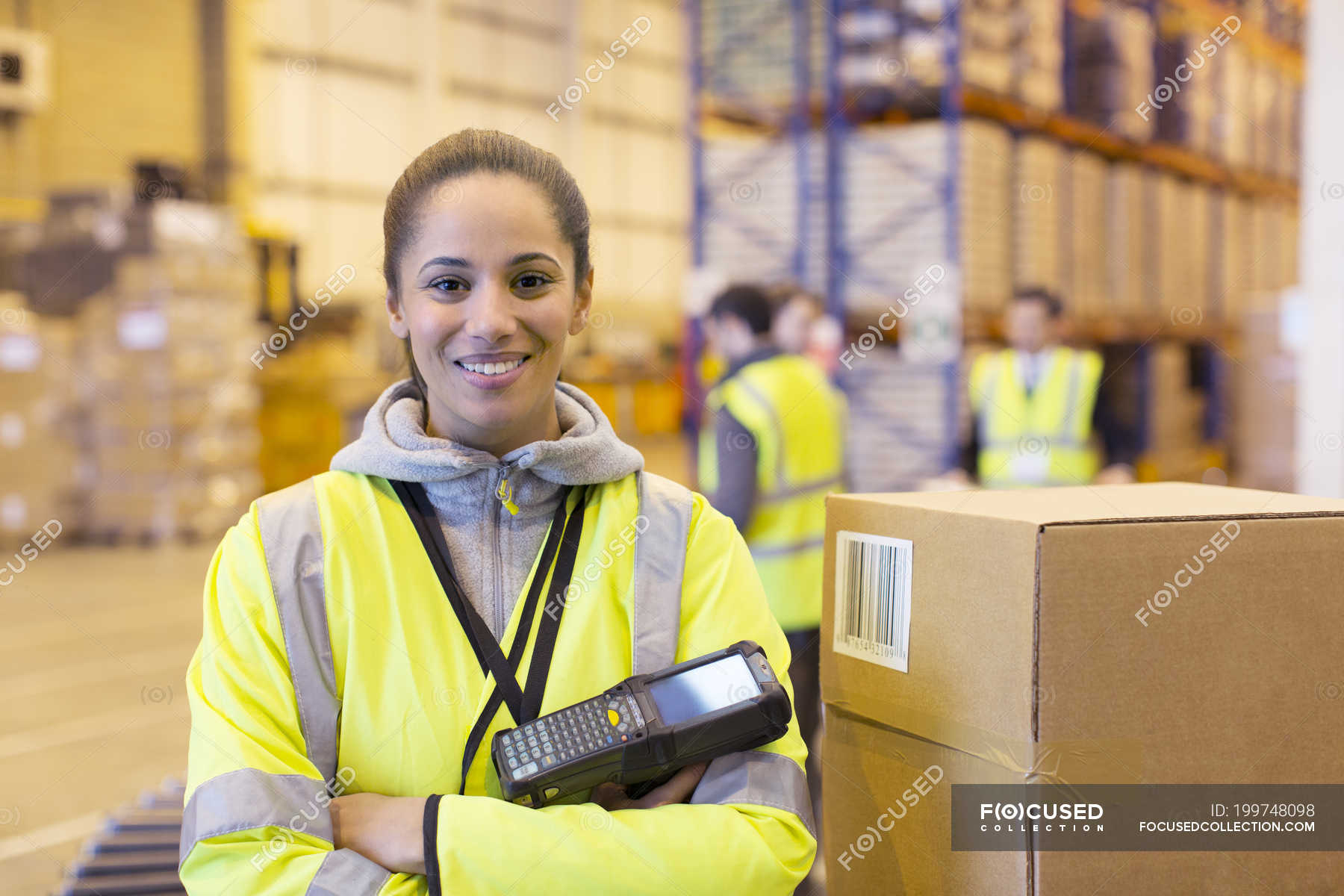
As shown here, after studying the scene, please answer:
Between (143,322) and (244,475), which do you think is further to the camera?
(244,475)

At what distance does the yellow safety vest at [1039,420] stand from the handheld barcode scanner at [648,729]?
13.0 ft

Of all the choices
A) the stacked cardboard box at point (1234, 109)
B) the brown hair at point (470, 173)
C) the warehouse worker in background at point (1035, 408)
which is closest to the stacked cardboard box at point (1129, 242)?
the stacked cardboard box at point (1234, 109)

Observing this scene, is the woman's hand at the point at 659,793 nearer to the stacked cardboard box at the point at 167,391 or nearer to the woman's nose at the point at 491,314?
the woman's nose at the point at 491,314

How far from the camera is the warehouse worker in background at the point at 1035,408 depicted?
5.11m

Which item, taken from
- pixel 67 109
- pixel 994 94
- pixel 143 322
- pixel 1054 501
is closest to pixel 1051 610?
pixel 1054 501

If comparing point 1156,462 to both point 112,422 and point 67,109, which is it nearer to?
point 112,422

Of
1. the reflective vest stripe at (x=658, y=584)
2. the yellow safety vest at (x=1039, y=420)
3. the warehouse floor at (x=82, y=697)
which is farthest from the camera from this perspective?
the yellow safety vest at (x=1039, y=420)

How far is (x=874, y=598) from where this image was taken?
138 cm

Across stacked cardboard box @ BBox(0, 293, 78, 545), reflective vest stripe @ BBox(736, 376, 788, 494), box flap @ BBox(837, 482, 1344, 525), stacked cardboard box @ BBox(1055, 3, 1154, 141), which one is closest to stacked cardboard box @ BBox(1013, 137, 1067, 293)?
stacked cardboard box @ BBox(1055, 3, 1154, 141)

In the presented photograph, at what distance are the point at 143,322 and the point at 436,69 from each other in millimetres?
7844

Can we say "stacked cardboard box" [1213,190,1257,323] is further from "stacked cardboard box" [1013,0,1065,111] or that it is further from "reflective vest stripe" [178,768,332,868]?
"reflective vest stripe" [178,768,332,868]

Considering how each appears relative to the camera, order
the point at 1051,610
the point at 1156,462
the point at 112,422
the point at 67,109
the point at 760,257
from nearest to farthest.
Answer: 1. the point at 1051,610
2. the point at 760,257
3. the point at 1156,462
4. the point at 112,422
5. the point at 67,109

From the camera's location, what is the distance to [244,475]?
32.7 ft

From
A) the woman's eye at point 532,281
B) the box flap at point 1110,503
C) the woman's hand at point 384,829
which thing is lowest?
the woman's hand at point 384,829
